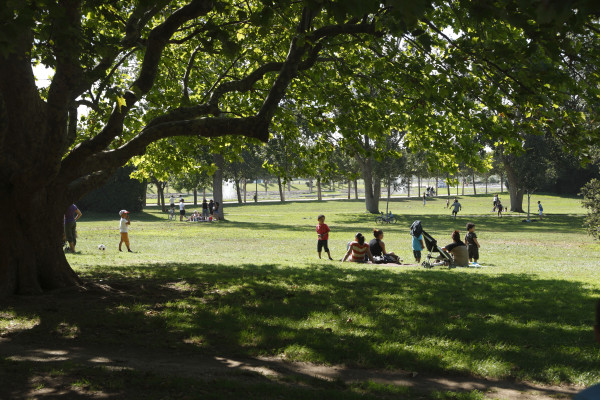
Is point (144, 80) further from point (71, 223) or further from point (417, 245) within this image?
point (417, 245)

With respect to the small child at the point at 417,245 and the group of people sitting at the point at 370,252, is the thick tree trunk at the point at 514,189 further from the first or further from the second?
the group of people sitting at the point at 370,252

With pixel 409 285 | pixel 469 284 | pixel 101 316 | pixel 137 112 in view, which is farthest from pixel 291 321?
pixel 137 112

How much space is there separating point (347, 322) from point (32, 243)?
5.37 metres

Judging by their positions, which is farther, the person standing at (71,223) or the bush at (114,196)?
the bush at (114,196)

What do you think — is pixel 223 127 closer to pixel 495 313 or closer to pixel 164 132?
pixel 164 132

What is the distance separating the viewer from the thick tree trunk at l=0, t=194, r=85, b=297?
9.12 metres

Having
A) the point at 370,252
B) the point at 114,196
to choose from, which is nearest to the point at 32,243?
the point at 370,252

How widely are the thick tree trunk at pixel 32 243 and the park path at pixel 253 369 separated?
9.48 ft

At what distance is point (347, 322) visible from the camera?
26.3 ft

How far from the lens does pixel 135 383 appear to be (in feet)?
17.3

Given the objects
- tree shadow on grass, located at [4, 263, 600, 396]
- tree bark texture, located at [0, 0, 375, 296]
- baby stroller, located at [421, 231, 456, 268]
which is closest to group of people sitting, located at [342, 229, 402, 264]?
baby stroller, located at [421, 231, 456, 268]

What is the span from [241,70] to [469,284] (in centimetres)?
889

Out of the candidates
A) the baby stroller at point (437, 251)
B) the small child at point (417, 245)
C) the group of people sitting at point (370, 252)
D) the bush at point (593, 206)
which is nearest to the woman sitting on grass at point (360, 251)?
the group of people sitting at point (370, 252)

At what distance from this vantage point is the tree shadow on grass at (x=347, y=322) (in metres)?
6.57
